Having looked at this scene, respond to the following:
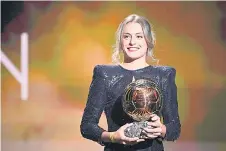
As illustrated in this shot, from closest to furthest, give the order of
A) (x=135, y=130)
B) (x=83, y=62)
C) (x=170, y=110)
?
1. (x=135, y=130)
2. (x=170, y=110)
3. (x=83, y=62)

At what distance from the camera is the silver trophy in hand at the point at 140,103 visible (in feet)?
4.11

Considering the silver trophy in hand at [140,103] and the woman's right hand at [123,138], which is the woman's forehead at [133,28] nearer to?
the silver trophy in hand at [140,103]

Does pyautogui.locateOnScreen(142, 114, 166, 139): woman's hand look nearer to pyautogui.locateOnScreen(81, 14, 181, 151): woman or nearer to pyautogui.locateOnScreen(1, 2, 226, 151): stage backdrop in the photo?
pyautogui.locateOnScreen(81, 14, 181, 151): woman

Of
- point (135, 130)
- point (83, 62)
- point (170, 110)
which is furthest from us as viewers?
point (83, 62)

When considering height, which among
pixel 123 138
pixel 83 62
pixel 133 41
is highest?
pixel 133 41

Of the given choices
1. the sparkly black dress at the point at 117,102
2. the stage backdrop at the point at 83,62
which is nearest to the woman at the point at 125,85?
the sparkly black dress at the point at 117,102

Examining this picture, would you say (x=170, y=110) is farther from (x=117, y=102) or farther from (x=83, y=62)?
(x=83, y=62)

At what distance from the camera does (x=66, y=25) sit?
3.42m

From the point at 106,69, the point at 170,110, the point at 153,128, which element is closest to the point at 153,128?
the point at 153,128

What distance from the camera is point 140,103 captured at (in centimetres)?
126

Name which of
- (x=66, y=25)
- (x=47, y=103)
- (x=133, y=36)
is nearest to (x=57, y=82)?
(x=47, y=103)

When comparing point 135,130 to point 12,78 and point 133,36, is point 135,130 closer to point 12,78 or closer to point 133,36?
point 133,36

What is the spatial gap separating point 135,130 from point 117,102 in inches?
4.5

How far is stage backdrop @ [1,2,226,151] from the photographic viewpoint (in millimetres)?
3375
